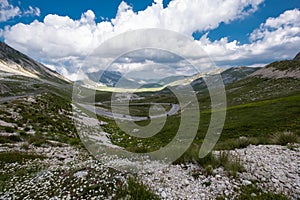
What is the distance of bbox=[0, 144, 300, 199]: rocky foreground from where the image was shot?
775cm

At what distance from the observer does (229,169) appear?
934 cm

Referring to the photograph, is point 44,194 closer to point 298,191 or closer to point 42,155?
point 42,155

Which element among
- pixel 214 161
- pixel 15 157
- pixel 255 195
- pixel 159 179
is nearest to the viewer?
pixel 255 195

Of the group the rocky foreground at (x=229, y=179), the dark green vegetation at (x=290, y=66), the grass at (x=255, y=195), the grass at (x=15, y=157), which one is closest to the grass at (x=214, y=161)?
the rocky foreground at (x=229, y=179)

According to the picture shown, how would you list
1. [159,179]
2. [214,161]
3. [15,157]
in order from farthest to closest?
[15,157] < [214,161] < [159,179]

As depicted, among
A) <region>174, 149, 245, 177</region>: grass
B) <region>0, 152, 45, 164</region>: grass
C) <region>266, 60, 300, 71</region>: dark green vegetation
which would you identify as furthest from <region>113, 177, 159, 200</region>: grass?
<region>266, 60, 300, 71</region>: dark green vegetation

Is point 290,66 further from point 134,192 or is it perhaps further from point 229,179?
point 134,192

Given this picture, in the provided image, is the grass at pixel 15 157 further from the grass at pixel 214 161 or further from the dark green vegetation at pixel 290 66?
the dark green vegetation at pixel 290 66

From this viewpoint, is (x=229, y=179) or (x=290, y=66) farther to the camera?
(x=290, y=66)

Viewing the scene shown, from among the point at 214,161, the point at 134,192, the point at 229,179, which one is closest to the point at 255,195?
the point at 229,179

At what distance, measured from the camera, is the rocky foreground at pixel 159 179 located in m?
7.75

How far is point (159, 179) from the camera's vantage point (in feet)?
29.9

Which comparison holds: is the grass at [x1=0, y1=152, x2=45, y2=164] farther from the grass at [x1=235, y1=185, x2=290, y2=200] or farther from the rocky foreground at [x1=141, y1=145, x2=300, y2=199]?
the grass at [x1=235, y1=185, x2=290, y2=200]

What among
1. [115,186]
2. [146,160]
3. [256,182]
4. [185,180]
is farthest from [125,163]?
[256,182]
